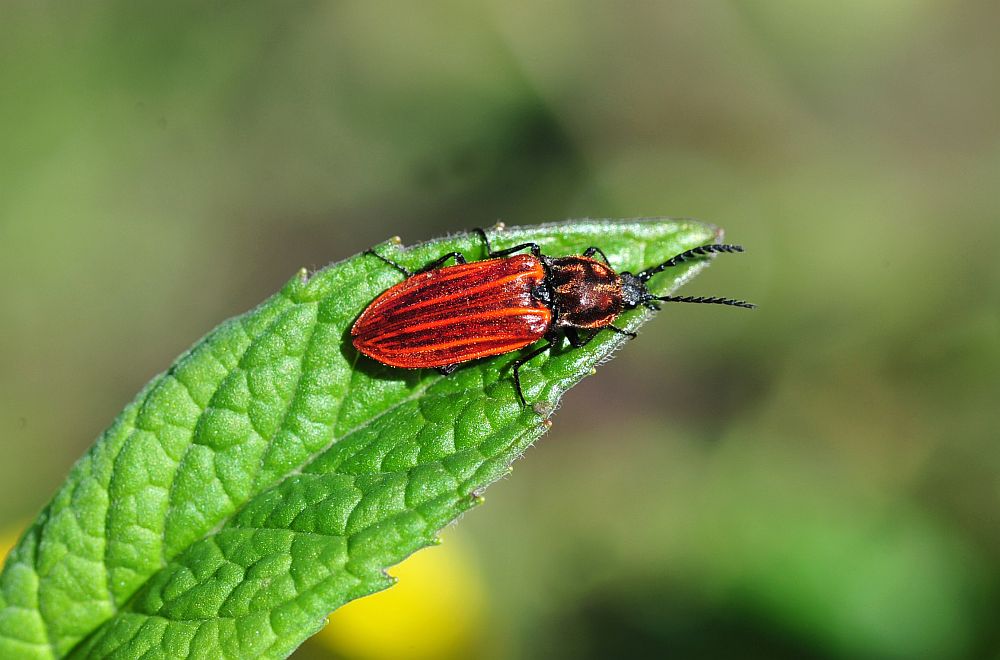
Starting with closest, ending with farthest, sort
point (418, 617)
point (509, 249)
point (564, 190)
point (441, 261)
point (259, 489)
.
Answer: point (259, 489) → point (441, 261) → point (509, 249) → point (418, 617) → point (564, 190)

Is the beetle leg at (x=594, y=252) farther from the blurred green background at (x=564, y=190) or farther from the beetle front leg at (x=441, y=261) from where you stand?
the blurred green background at (x=564, y=190)

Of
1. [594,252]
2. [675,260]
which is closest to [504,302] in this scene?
[594,252]

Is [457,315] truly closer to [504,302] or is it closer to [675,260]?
[504,302]

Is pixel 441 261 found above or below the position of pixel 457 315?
above

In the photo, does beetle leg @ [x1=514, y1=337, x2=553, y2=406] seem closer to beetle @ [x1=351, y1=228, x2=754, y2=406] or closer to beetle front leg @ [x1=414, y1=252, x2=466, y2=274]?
beetle @ [x1=351, y1=228, x2=754, y2=406]

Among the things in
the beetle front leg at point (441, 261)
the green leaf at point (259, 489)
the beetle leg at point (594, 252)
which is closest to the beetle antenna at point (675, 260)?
the beetle leg at point (594, 252)

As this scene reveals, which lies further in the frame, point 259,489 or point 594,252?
point 594,252

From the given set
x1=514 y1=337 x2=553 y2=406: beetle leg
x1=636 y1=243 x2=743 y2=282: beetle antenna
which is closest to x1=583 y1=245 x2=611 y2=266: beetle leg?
x1=636 y1=243 x2=743 y2=282: beetle antenna
